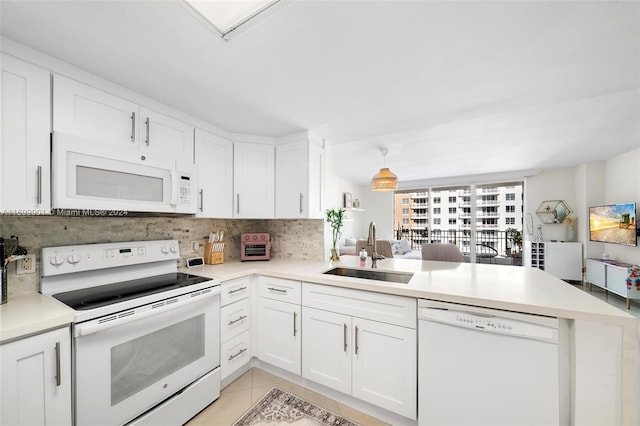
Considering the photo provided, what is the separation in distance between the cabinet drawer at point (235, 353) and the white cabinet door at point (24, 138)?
1.46 metres

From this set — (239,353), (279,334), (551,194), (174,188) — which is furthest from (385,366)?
(551,194)

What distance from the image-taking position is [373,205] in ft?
24.7

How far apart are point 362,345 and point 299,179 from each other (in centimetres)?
157

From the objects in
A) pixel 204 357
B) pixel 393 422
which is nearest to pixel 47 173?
pixel 204 357

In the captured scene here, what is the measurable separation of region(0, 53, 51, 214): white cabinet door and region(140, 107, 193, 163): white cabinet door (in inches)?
18.6

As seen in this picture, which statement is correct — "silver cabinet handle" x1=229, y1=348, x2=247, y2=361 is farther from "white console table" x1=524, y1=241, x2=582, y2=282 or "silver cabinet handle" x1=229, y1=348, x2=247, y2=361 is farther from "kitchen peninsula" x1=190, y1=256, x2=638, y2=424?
"white console table" x1=524, y1=241, x2=582, y2=282

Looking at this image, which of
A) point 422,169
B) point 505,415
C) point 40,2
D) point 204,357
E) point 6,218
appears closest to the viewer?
point 40,2

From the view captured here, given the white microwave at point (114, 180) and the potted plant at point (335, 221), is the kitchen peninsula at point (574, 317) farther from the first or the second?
the potted plant at point (335, 221)

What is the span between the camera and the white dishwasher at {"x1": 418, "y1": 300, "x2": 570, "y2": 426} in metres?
1.23

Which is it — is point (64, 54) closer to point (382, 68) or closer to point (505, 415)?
point (382, 68)

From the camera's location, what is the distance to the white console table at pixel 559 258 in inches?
189

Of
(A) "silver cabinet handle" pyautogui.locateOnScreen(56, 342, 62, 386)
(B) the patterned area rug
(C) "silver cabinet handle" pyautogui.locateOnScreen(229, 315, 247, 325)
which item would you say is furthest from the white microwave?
(B) the patterned area rug

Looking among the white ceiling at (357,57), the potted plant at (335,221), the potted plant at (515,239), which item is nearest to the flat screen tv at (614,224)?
the potted plant at (515,239)

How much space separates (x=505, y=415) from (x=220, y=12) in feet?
7.91
